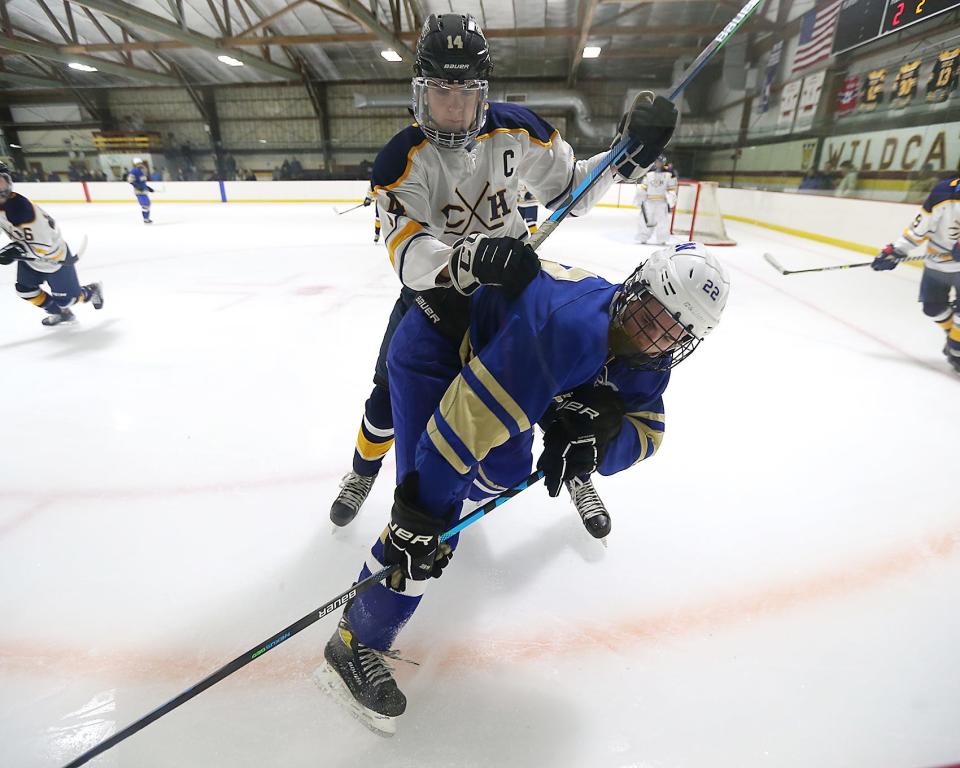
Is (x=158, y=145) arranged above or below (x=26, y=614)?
above

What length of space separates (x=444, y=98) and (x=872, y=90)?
7854 mm

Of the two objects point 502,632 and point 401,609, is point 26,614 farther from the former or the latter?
point 502,632

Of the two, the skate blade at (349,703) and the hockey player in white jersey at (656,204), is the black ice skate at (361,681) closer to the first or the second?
the skate blade at (349,703)

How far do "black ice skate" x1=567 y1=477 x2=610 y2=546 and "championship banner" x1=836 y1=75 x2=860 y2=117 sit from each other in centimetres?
785

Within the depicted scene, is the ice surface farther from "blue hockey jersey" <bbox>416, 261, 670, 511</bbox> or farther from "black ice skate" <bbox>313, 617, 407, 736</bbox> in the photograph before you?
"blue hockey jersey" <bbox>416, 261, 670, 511</bbox>

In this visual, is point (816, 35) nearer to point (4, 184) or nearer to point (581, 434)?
point (581, 434)


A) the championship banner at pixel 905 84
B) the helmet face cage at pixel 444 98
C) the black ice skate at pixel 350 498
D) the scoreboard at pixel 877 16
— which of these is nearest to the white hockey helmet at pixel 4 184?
the black ice skate at pixel 350 498

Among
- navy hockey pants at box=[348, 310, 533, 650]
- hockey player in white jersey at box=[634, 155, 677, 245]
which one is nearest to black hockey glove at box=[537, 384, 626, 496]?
navy hockey pants at box=[348, 310, 533, 650]

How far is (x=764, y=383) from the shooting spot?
2.74 meters

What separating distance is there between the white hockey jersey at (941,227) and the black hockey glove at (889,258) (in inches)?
6.1

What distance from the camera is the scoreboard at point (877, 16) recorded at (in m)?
4.53

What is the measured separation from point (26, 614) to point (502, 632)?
1.17 m

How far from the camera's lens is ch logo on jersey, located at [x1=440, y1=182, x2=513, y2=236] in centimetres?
147

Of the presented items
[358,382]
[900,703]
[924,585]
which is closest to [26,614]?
[358,382]
